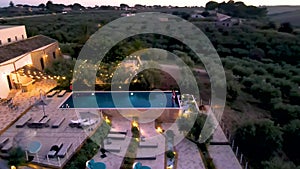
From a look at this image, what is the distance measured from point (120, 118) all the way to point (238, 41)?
2570cm

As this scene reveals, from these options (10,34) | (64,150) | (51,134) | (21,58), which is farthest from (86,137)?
(10,34)

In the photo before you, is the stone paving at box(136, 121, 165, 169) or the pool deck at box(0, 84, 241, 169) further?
the pool deck at box(0, 84, 241, 169)

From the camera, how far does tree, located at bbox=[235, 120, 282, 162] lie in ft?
33.9

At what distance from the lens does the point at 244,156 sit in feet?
34.2

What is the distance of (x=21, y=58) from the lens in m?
15.7

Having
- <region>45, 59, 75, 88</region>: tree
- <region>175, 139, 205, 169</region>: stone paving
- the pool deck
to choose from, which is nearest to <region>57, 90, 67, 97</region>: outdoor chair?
<region>45, 59, 75, 88</region>: tree

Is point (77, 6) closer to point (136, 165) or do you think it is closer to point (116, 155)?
point (116, 155)

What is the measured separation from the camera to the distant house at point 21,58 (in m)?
14.5

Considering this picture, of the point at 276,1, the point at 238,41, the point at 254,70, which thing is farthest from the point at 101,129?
the point at 276,1

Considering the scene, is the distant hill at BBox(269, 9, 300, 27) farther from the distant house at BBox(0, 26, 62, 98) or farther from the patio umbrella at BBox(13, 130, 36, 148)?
the patio umbrella at BBox(13, 130, 36, 148)

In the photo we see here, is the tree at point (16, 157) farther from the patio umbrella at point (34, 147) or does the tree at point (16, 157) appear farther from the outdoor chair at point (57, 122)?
the outdoor chair at point (57, 122)

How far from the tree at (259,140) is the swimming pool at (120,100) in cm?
311

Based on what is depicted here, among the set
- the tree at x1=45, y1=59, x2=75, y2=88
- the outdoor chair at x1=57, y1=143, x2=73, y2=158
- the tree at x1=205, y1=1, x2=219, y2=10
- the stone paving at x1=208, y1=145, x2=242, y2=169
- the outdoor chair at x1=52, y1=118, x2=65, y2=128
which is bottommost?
the stone paving at x1=208, y1=145, x2=242, y2=169

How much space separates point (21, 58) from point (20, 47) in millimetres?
1659
